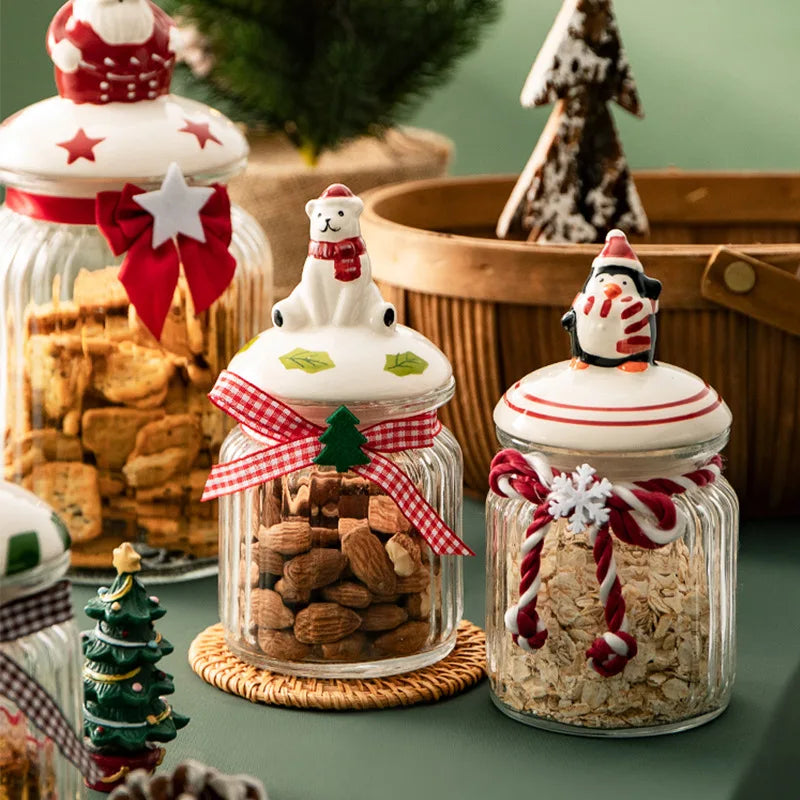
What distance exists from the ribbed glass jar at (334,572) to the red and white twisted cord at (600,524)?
0.08 meters

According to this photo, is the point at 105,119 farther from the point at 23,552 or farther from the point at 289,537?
the point at 23,552

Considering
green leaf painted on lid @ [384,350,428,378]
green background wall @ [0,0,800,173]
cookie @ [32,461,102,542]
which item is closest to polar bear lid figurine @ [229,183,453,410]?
green leaf painted on lid @ [384,350,428,378]

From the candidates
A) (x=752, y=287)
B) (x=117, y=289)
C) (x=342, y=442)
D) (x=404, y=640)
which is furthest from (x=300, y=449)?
(x=752, y=287)

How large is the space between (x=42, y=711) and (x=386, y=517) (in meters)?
0.24

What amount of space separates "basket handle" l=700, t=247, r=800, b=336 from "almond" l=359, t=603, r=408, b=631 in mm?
315

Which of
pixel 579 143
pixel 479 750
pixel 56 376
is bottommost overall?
pixel 479 750

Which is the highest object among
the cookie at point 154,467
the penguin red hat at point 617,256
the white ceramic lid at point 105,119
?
the white ceramic lid at point 105,119

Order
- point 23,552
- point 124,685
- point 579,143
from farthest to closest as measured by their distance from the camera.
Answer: point 579,143 < point 124,685 < point 23,552

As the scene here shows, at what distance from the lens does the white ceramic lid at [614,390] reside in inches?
30.0

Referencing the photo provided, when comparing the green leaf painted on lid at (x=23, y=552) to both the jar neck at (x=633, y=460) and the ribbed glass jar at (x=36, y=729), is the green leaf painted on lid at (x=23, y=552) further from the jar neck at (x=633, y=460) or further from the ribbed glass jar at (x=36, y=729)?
the jar neck at (x=633, y=460)

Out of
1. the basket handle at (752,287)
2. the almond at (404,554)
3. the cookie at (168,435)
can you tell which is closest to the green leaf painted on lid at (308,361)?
the almond at (404,554)

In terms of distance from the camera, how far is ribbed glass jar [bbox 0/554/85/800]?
26.1 inches

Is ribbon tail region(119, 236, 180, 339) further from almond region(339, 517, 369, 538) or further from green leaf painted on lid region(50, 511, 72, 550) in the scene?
green leaf painted on lid region(50, 511, 72, 550)

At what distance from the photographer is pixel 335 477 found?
2.75 feet
